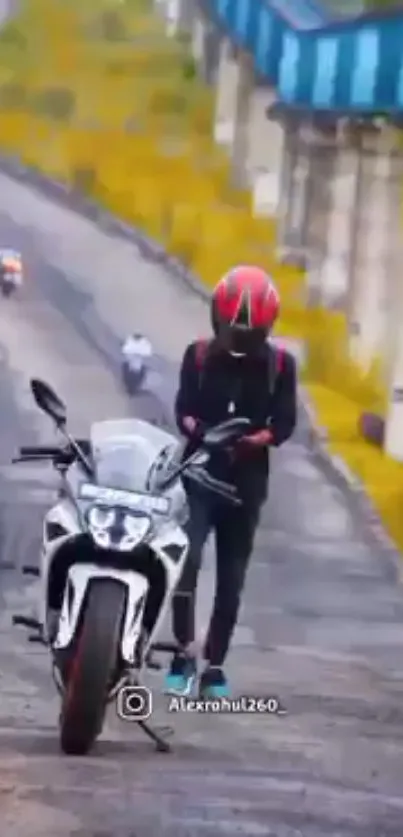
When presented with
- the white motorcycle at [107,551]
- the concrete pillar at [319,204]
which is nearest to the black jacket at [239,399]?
the white motorcycle at [107,551]

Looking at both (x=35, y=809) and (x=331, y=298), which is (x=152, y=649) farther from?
(x=331, y=298)

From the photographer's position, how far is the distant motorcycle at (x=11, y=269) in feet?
10.3

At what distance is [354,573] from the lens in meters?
3.02

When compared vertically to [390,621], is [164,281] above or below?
above

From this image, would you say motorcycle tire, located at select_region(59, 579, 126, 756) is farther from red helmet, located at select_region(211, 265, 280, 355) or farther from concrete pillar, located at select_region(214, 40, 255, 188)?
concrete pillar, located at select_region(214, 40, 255, 188)

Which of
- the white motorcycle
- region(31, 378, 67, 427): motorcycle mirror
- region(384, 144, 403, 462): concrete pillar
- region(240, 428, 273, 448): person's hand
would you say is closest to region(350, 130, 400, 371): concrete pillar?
region(384, 144, 403, 462): concrete pillar

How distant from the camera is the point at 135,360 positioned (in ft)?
10.1

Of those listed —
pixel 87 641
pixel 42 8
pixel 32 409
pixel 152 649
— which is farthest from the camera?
pixel 42 8

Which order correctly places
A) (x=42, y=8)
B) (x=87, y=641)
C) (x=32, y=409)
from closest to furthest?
1. (x=87, y=641)
2. (x=32, y=409)
3. (x=42, y=8)

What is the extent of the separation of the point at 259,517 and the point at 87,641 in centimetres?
48

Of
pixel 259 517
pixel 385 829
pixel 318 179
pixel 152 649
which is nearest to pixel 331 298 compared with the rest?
pixel 318 179

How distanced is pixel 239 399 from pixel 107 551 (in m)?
0.38

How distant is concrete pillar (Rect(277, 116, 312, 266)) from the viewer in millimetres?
3123

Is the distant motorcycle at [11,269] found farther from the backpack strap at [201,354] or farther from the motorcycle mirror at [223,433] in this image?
the motorcycle mirror at [223,433]
